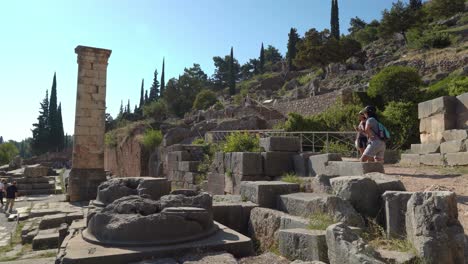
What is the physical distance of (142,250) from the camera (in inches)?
156

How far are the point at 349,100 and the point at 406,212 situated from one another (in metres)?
22.2

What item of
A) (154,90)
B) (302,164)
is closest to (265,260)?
(302,164)

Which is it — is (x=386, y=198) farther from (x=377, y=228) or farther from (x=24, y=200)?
(x=24, y=200)

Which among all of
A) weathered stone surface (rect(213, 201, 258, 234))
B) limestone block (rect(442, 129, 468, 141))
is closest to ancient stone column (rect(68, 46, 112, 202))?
weathered stone surface (rect(213, 201, 258, 234))

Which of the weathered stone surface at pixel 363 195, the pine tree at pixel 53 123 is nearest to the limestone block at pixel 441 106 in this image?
the weathered stone surface at pixel 363 195

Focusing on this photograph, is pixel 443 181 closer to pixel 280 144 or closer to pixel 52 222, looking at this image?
pixel 280 144

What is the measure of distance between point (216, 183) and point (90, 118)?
24.0 ft

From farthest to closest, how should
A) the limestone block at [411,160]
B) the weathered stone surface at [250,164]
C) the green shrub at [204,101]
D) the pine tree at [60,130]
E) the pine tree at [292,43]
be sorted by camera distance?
the pine tree at [292,43]
the pine tree at [60,130]
the green shrub at [204,101]
the limestone block at [411,160]
the weathered stone surface at [250,164]

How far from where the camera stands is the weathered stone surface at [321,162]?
775cm

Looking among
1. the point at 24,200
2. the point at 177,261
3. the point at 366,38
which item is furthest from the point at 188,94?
the point at 177,261

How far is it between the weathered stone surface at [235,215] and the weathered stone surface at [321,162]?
2.30m

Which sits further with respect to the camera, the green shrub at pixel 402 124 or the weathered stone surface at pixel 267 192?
the green shrub at pixel 402 124

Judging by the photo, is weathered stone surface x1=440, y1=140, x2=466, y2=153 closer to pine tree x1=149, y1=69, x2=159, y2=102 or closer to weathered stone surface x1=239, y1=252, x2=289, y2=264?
weathered stone surface x1=239, y1=252, x2=289, y2=264

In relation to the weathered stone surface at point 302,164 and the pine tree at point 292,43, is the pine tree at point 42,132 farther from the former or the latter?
the weathered stone surface at point 302,164
